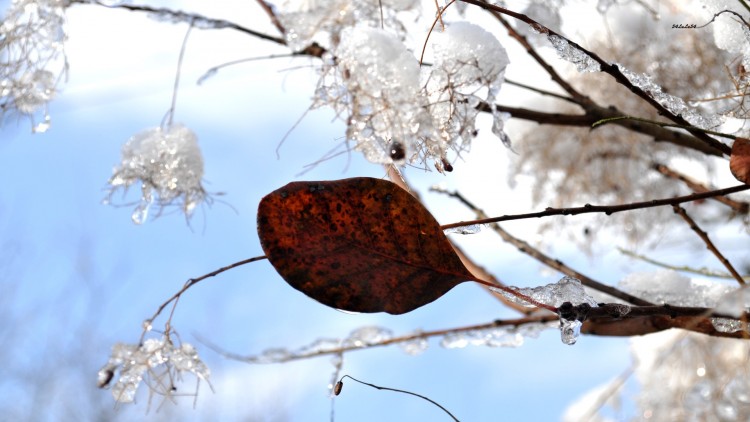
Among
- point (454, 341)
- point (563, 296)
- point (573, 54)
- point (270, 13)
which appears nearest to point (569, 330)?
point (563, 296)

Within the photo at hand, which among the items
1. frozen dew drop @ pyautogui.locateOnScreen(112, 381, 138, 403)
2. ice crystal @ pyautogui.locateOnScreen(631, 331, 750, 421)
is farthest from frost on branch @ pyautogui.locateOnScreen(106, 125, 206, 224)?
ice crystal @ pyautogui.locateOnScreen(631, 331, 750, 421)

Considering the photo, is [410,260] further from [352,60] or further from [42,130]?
[42,130]

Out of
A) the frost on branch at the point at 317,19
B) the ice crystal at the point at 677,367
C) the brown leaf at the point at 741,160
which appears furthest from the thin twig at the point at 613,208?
the ice crystal at the point at 677,367

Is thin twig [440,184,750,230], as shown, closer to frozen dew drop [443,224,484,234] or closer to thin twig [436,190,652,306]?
frozen dew drop [443,224,484,234]

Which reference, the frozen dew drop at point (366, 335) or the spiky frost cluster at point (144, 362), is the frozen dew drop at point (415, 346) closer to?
the frozen dew drop at point (366, 335)

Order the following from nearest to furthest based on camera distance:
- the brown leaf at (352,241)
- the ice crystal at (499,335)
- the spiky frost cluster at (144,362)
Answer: the brown leaf at (352,241) < the spiky frost cluster at (144,362) < the ice crystal at (499,335)

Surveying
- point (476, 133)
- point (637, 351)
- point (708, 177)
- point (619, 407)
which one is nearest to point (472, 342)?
point (476, 133)

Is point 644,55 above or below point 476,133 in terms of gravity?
above
